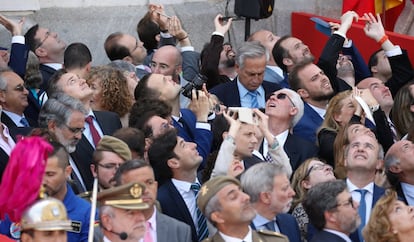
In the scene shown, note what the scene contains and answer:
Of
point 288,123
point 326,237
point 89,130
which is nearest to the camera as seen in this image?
point 326,237

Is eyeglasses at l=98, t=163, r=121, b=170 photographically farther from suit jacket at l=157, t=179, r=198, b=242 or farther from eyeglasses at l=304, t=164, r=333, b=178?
eyeglasses at l=304, t=164, r=333, b=178

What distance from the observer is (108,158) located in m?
9.71

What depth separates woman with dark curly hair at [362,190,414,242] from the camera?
943cm

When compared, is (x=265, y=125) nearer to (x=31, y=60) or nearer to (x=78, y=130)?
(x=78, y=130)

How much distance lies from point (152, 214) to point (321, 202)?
1.10 metres

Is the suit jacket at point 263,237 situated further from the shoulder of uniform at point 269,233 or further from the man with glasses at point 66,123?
the man with glasses at point 66,123

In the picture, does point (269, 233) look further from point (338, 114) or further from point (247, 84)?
point (247, 84)

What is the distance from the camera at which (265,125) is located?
10.7 m

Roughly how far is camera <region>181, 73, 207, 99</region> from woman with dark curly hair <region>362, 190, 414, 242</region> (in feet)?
7.90

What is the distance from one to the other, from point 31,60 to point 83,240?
3319mm

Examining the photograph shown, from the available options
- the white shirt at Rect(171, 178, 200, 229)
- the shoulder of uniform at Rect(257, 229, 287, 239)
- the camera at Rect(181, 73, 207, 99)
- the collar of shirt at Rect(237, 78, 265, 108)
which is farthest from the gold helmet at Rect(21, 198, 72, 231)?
the collar of shirt at Rect(237, 78, 265, 108)

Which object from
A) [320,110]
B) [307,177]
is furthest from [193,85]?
[307,177]

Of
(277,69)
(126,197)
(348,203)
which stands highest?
(126,197)

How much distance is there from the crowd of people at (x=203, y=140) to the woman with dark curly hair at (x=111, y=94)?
1 cm
